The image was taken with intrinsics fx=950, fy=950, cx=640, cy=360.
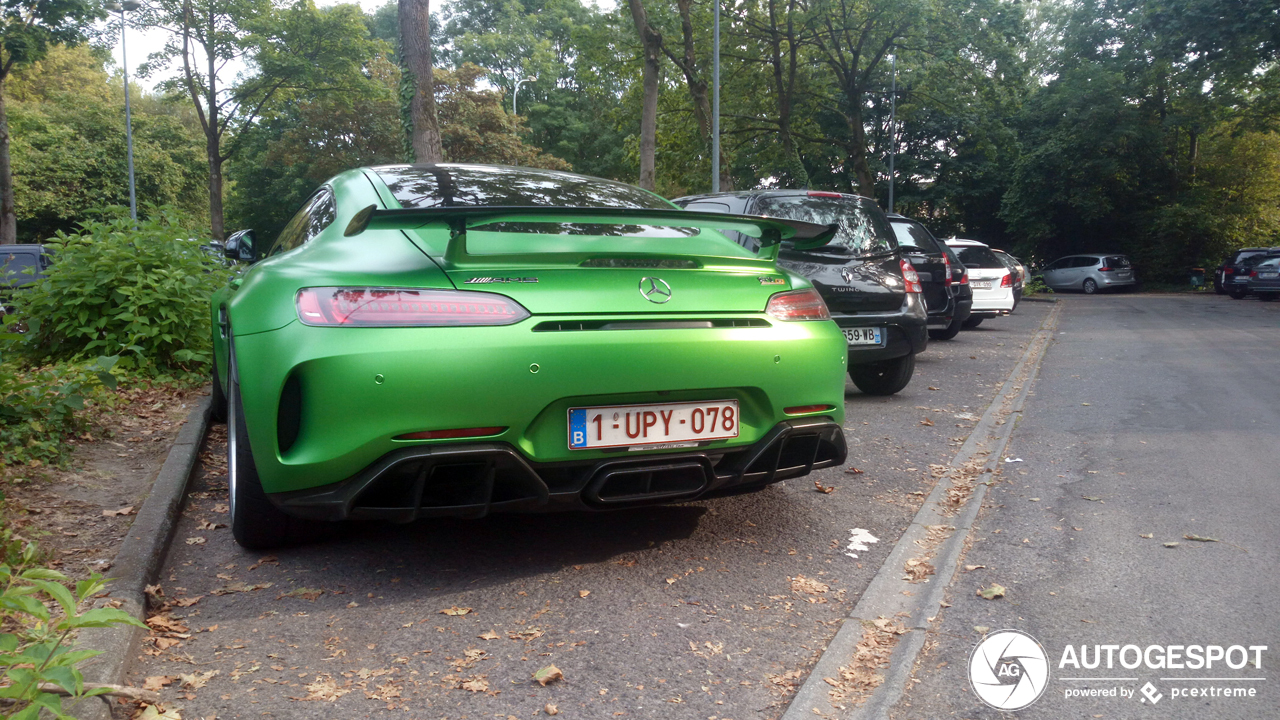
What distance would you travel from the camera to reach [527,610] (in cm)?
313

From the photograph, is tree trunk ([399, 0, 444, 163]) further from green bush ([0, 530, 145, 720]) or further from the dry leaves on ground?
green bush ([0, 530, 145, 720])

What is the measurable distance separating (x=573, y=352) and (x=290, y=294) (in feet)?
3.10

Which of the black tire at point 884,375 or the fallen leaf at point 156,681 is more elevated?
the fallen leaf at point 156,681

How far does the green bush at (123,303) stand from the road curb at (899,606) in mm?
5544

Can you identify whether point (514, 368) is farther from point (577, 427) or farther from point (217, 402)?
point (217, 402)

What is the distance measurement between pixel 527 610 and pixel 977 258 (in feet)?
52.8

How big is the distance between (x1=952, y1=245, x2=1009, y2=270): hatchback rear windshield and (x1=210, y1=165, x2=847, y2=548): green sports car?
14.7 metres

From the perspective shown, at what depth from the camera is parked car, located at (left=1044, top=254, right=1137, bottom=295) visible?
117ft

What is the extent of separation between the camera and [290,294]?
3.10 metres

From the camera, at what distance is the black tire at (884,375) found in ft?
26.3

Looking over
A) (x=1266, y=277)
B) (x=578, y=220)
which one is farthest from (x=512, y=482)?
(x=1266, y=277)

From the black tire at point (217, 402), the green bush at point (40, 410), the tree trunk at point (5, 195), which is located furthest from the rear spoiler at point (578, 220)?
the tree trunk at point (5, 195)

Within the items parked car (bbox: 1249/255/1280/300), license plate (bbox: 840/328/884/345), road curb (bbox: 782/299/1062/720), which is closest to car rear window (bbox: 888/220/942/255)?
license plate (bbox: 840/328/884/345)

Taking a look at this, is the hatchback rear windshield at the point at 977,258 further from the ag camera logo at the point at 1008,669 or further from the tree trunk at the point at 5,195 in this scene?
the tree trunk at the point at 5,195
